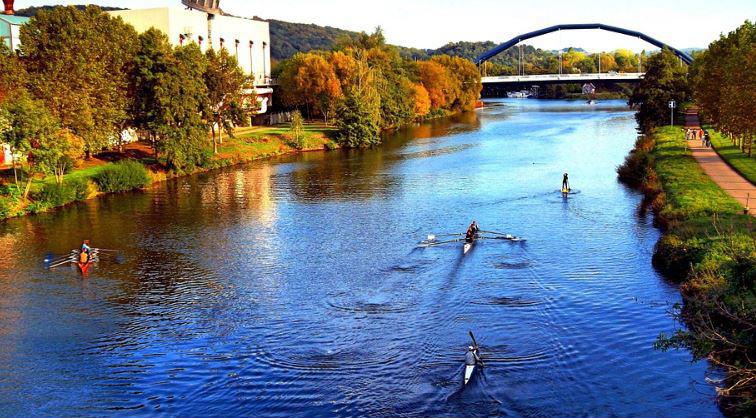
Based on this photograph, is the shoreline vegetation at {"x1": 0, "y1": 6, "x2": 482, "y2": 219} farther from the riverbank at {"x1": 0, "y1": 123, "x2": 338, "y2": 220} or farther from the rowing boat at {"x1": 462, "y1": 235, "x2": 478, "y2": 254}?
the rowing boat at {"x1": 462, "y1": 235, "x2": 478, "y2": 254}

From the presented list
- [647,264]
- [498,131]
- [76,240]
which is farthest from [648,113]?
[76,240]

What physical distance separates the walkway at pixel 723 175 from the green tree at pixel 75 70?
49231mm

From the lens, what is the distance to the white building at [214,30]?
9731cm

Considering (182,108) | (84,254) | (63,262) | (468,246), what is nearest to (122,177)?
(182,108)

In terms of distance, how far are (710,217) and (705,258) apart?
27.1 ft

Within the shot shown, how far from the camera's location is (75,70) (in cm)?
6059

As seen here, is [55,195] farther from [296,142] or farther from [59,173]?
[296,142]

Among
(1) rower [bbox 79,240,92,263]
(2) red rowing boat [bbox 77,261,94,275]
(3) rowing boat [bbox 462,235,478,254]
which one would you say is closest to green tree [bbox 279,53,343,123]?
(3) rowing boat [bbox 462,235,478,254]

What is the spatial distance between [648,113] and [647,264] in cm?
5821

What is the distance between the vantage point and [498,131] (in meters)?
117

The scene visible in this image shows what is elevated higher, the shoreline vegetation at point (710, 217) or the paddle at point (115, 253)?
the shoreline vegetation at point (710, 217)

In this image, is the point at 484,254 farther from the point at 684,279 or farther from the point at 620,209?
the point at 620,209

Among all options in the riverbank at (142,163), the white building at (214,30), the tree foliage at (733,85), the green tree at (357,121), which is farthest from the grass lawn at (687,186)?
the white building at (214,30)

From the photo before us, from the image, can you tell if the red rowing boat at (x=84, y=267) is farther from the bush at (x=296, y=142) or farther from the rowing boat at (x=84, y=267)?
the bush at (x=296, y=142)
